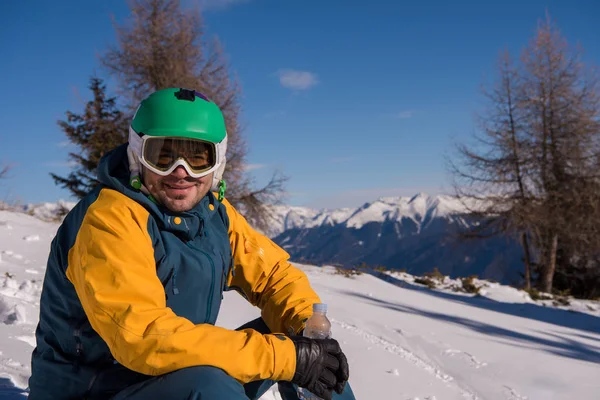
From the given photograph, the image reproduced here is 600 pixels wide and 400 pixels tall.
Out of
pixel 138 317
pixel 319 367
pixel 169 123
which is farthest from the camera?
pixel 169 123

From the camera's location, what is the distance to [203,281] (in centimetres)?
196

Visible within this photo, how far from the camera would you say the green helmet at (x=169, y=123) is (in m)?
1.96

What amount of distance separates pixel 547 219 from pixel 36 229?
1441 cm

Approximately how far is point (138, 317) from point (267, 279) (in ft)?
3.19

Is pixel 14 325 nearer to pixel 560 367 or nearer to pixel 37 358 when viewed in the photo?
pixel 37 358

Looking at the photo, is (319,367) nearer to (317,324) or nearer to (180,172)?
(317,324)

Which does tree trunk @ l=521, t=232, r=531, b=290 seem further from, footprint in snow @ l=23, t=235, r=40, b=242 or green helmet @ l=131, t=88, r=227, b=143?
green helmet @ l=131, t=88, r=227, b=143

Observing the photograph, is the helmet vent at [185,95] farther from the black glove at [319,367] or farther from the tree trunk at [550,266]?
the tree trunk at [550,266]

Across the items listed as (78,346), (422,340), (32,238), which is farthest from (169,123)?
(32,238)

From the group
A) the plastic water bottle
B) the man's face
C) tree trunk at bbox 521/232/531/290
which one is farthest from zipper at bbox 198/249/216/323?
tree trunk at bbox 521/232/531/290

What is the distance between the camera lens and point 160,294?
5.47ft

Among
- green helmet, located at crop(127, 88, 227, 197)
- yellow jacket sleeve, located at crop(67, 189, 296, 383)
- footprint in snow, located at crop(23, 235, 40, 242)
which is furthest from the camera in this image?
footprint in snow, located at crop(23, 235, 40, 242)

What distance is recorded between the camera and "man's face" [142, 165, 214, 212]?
1971 millimetres

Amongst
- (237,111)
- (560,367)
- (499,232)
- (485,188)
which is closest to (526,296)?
(499,232)
